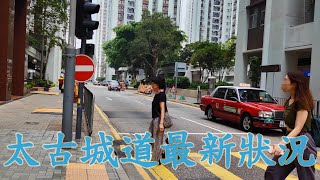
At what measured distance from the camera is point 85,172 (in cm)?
598

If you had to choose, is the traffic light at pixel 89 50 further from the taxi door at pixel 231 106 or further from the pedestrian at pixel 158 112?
the taxi door at pixel 231 106

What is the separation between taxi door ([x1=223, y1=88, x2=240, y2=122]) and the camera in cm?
1378

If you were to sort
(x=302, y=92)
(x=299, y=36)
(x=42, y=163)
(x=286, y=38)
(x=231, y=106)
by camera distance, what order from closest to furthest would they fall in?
1. (x=302, y=92)
2. (x=42, y=163)
3. (x=231, y=106)
4. (x=299, y=36)
5. (x=286, y=38)

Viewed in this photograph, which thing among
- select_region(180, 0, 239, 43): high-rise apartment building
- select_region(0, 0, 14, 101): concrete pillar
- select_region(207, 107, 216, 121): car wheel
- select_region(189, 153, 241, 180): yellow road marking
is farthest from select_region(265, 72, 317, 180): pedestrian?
select_region(180, 0, 239, 43): high-rise apartment building

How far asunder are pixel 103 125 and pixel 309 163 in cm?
912

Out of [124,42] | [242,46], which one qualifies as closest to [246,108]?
[242,46]

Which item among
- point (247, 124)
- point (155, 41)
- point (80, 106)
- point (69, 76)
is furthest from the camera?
point (155, 41)

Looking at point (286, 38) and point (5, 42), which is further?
point (286, 38)

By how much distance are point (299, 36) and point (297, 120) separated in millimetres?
19715

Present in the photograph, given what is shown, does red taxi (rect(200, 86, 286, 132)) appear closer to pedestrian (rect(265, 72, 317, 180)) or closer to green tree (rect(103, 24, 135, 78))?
pedestrian (rect(265, 72, 317, 180))

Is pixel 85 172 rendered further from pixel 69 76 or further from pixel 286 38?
pixel 286 38

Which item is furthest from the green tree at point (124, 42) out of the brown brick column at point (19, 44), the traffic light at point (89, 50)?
the traffic light at point (89, 50)

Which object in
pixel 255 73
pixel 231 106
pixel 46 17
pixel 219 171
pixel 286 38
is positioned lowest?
pixel 219 171

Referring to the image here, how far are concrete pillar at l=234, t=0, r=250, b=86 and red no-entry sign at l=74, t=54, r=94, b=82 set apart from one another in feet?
70.8
